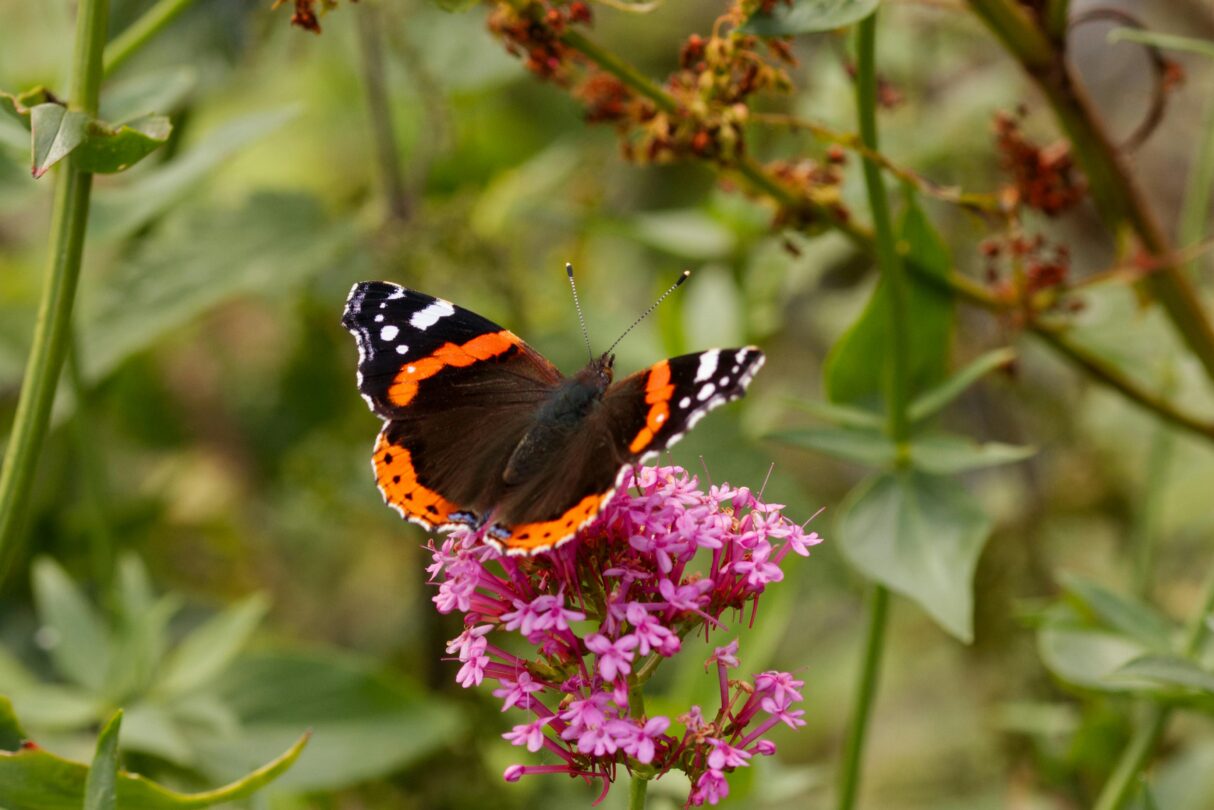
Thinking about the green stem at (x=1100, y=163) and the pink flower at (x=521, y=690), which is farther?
the green stem at (x=1100, y=163)

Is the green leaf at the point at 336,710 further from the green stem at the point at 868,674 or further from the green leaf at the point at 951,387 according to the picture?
the green leaf at the point at 951,387

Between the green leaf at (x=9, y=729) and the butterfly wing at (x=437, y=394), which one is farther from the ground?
the butterfly wing at (x=437, y=394)

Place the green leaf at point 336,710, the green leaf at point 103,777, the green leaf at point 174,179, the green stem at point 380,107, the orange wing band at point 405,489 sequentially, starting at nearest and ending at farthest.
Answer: the green leaf at point 103,777 < the orange wing band at point 405,489 < the green leaf at point 174,179 < the green leaf at point 336,710 < the green stem at point 380,107

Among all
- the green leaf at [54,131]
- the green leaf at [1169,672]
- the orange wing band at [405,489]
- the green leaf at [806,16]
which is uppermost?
the green leaf at [806,16]

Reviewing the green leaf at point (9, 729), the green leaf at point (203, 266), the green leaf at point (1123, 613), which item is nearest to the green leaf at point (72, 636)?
the green leaf at point (203, 266)

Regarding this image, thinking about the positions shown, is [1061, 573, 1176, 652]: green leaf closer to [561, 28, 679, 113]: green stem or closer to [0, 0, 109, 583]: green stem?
[561, 28, 679, 113]: green stem

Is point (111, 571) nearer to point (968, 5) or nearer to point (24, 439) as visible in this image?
point (24, 439)

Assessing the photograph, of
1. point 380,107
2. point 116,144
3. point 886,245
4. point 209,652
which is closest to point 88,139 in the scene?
point 116,144
